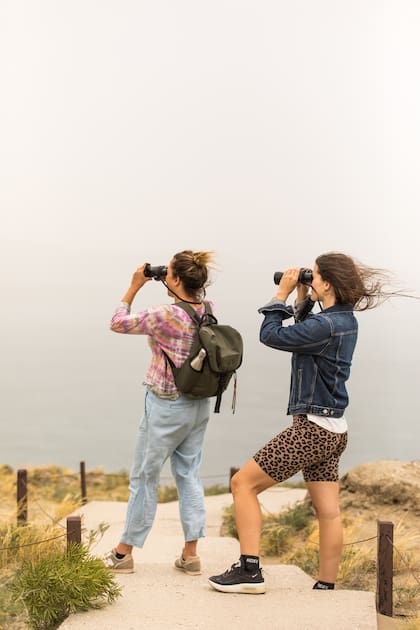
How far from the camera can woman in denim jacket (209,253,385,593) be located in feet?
16.0

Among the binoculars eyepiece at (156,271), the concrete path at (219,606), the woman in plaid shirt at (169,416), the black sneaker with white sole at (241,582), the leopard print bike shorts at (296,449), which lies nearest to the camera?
the concrete path at (219,606)

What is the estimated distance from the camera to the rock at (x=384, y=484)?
8.30 meters

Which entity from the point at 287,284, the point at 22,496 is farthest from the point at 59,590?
the point at 22,496

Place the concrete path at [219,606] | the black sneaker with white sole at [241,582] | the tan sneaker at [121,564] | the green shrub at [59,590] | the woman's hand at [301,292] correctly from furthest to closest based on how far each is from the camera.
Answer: the tan sneaker at [121,564] < the woman's hand at [301,292] < the black sneaker with white sole at [241,582] < the green shrub at [59,590] < the concrete path at [219,606]

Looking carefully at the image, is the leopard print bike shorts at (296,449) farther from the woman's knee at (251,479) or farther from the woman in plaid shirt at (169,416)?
the woman in plaid shirt at (169,416)

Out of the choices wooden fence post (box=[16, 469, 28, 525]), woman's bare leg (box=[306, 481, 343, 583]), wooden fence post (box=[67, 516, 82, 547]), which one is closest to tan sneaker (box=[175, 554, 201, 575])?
wooden fence post (box=[67, 516, 82, 547])

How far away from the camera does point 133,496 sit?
5684mm

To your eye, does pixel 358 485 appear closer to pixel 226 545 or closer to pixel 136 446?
pixel 226 545

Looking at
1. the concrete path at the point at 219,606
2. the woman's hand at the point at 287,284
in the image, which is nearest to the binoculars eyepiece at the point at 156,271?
the woman's hand at the point at 287,284

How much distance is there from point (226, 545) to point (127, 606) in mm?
3135

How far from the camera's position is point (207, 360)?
534cm

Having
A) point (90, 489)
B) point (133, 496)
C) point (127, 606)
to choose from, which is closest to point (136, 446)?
point (133, 496)

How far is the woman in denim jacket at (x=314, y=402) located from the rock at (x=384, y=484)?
3.44m

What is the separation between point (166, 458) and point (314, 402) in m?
1.24
